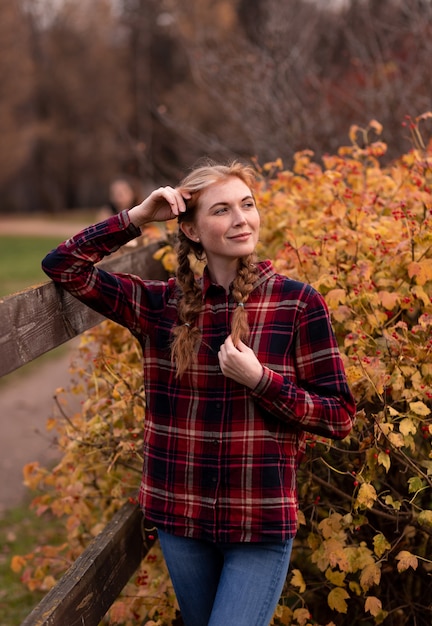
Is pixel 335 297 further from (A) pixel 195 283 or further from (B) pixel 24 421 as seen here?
(B) pixel 24 421

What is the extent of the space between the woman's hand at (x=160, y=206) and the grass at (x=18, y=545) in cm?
316

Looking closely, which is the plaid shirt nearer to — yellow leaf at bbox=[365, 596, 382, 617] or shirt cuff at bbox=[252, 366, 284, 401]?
shirt cuff at bbox=[252, 366, 284, 401]

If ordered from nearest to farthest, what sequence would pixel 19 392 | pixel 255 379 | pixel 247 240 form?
pixel 255 379
pixel 247 240
pixel 19 392

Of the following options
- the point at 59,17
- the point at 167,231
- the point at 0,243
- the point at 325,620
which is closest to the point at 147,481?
the point at 325,620

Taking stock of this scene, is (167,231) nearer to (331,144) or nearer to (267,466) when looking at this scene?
(267,466)

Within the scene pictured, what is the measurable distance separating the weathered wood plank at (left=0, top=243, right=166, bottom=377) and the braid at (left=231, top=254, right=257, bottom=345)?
0.62 meters

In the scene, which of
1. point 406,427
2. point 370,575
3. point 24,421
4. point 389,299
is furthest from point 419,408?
point 24,421

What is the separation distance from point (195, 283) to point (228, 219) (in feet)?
0.86

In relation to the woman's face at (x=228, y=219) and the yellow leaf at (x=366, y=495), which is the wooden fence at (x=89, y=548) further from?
the yellow leaf at (x=366, y=495)

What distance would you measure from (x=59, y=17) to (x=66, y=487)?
4619 cm

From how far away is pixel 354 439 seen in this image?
9.54 ft

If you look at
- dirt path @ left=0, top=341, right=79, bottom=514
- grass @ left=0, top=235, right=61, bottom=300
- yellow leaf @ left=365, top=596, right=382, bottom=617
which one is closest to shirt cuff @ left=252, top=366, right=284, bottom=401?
yellow leaf @ left=365, top=596, right=382, bottom=617

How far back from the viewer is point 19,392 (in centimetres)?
972

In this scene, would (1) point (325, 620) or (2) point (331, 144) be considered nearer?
(1) point (325, 620)
